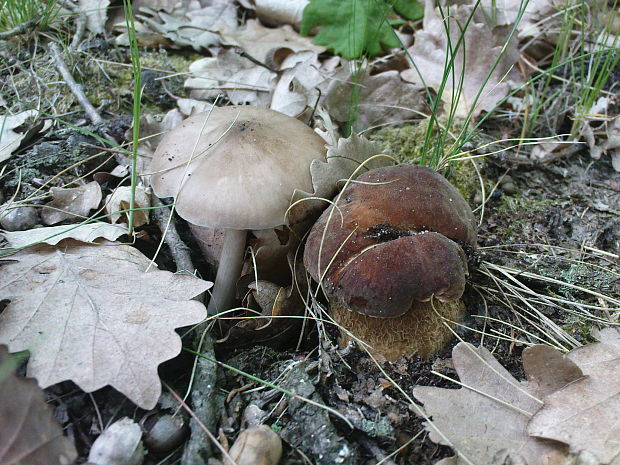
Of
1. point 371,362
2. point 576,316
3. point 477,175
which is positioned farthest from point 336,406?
point 477,175

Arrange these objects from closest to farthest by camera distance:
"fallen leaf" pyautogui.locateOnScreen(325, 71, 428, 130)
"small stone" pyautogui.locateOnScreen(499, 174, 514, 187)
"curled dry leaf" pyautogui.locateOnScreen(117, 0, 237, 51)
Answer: "small stone" pyautogui.locateOnScreen(499, 174, 514, 187) → "fallen leaf" pyautogui.locateOnScreen(325, 71, 428, 130) → "curled dry leaf" pyautogui.locateOnScreen(117, 0, 237, 51)

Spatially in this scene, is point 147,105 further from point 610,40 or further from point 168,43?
point 610,40

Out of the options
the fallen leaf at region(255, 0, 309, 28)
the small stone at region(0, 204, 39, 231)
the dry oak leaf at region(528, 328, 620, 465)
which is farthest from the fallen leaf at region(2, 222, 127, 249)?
the fallen leaf at region(255, 0, 309, 28)

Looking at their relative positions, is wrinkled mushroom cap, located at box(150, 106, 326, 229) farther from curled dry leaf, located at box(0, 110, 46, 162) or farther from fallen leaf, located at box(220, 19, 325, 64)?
fallen leaf, located at box(220, 19, 325, 64)

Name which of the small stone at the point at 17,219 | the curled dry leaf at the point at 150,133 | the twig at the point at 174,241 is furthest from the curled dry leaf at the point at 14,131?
the twig at the point at 174,241

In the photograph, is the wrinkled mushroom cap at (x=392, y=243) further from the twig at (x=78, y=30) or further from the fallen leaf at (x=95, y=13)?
the fallen leaf at (x=95, y=13)

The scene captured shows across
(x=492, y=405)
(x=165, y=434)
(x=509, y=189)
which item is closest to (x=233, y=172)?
(x=165, y=434)

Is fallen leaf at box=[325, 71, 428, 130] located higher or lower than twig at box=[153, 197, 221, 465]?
higher
